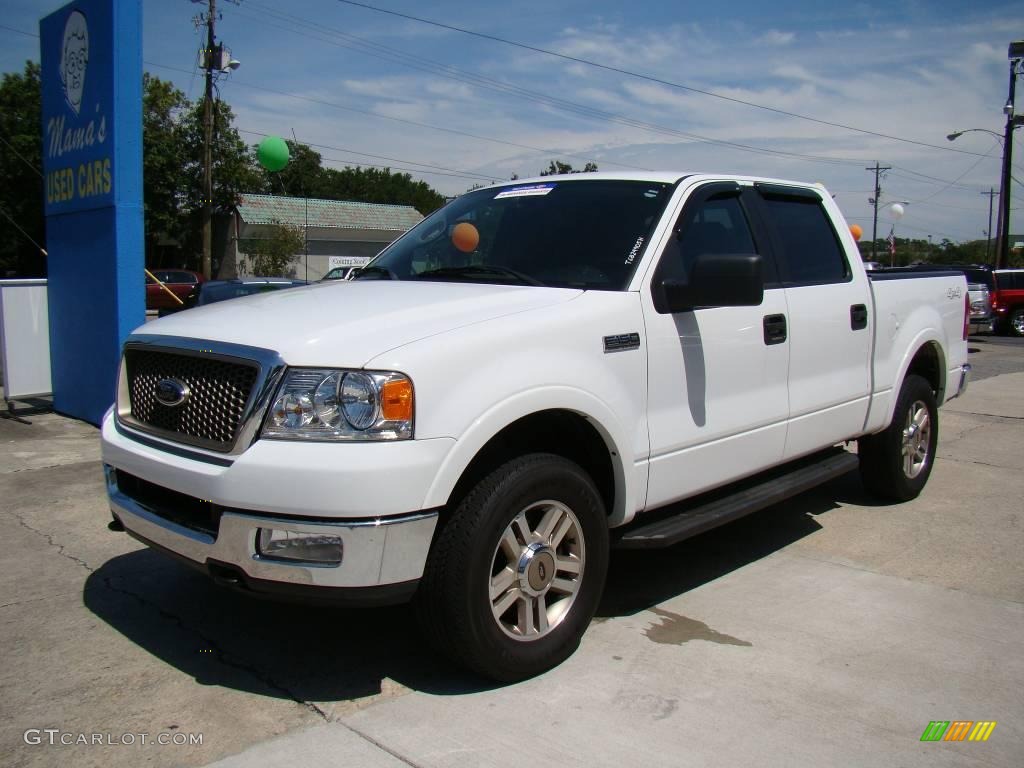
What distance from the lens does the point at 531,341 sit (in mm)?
3287

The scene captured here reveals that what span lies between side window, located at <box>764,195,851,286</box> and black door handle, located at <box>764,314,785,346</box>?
30 centimetres

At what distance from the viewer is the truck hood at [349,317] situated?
9.78ft

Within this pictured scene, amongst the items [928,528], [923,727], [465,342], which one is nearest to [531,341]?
[465,342]

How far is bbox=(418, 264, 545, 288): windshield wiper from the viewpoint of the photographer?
3857 mm

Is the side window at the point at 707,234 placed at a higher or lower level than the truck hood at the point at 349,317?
higher

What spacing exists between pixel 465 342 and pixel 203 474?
100 centimetres

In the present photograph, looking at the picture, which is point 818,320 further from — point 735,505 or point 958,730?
point 958,730

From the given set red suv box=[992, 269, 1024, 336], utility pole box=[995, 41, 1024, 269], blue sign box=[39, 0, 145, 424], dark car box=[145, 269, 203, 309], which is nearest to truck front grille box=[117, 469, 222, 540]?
blue sign box=[39, 0, 145, 424]

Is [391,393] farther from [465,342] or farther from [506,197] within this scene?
[506,197]

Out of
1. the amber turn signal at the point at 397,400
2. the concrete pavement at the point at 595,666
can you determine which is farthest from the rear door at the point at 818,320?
the amber turn signal at the point at 397,400

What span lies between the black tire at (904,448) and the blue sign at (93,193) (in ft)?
20.4

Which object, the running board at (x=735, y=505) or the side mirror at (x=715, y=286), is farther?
the running board at (x=735, y=505)

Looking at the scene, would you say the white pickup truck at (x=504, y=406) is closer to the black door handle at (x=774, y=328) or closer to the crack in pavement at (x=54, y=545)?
the black door handle at (x=774, y=328)

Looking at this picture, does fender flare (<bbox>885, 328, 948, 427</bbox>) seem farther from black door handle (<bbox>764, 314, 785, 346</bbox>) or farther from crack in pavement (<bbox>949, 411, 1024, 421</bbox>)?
crack in pavement (<bbox>949, 411, 1024, 421</bbox>)
